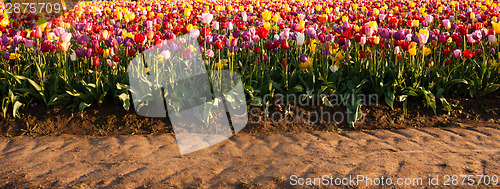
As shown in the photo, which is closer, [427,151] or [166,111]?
[427,151]

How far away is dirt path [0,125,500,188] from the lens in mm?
3189

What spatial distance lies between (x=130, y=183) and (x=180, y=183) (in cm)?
35

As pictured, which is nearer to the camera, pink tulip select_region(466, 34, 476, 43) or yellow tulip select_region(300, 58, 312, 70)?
yellow tulip select_region(300, 58, 312, 70)

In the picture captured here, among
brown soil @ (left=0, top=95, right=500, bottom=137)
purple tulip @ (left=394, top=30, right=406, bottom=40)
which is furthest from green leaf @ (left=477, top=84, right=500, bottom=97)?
purple tulip @ (left=394, top=30, right=406, bottom=40)

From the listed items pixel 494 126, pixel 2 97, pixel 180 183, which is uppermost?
pixel 2 97

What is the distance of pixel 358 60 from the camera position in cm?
504

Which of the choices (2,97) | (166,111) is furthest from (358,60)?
A: (2,97)

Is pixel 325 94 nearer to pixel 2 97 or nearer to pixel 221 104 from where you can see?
pixel 221 104

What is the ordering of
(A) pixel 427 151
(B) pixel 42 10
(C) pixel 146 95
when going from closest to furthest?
1. (A) pixel 427 151
2. (C) pixel 146 95
3. (B) pixel 42 10

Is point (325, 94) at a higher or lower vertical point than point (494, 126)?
higher

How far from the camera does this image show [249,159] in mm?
3621

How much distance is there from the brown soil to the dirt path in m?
0.17

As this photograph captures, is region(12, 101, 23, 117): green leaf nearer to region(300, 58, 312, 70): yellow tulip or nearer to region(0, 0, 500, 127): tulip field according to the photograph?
region(0, 0, 500, 127): tulip field

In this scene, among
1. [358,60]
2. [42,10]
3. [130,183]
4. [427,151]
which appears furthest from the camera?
[42,10]
